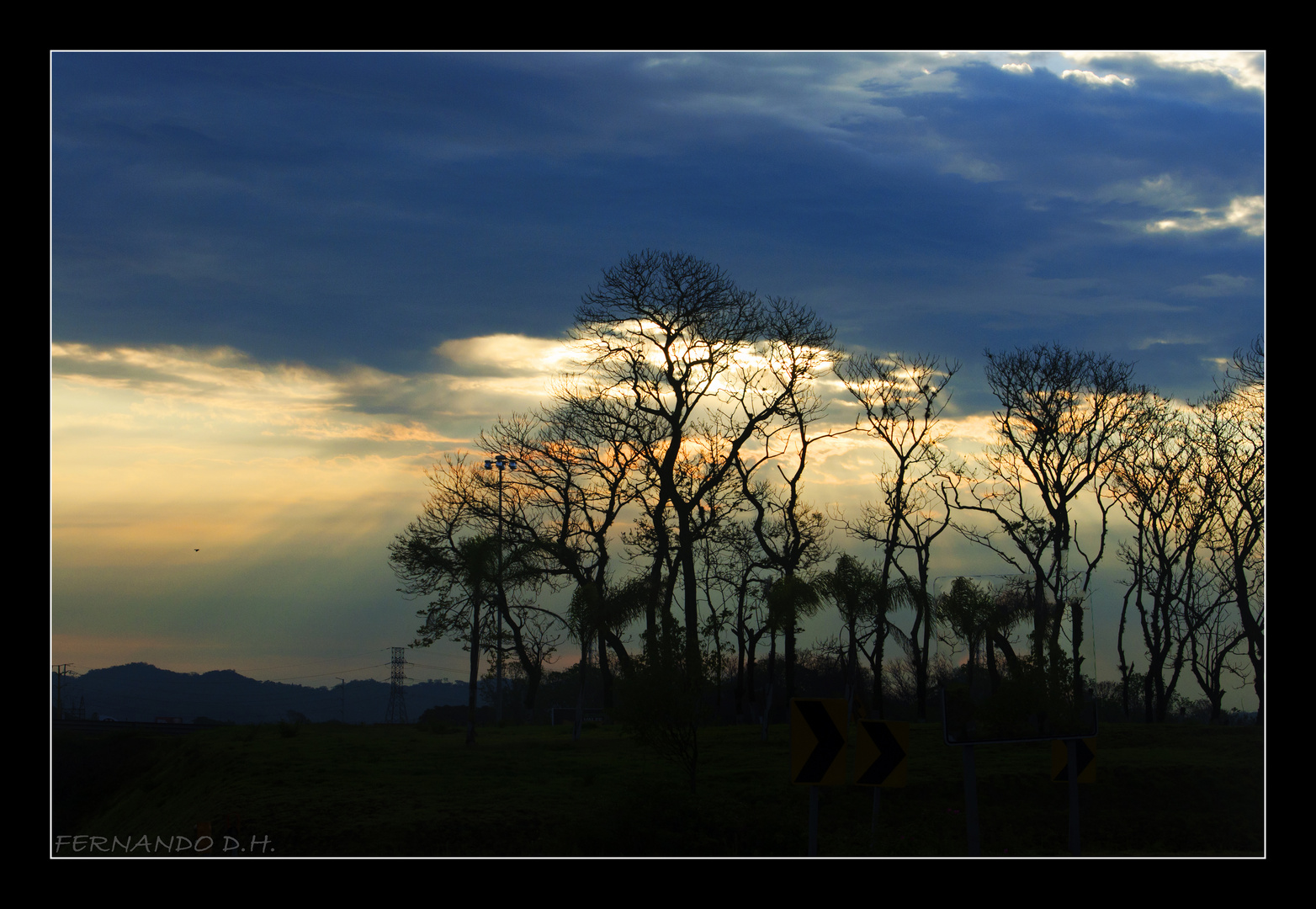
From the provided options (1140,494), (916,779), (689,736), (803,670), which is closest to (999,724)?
(689,736)

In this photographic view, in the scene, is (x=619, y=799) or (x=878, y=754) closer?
(x=878, y=754)

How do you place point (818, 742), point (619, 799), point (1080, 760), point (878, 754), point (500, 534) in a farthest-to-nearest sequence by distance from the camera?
1. point (500, 534)
2. point (619, 799)
3. point (1080, 760)
4. point (878, 754)
5. point (818, 742)

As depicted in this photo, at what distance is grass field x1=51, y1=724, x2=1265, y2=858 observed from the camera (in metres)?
16.4

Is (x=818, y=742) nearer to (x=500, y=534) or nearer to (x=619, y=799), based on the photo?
(x=619, y=799)

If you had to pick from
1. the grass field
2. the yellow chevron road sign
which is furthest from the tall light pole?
the yellow chevron road sign

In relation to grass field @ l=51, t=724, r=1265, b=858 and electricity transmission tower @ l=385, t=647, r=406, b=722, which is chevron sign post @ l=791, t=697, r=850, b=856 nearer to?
grass field @ l=51, t=724, r=1265, b=858

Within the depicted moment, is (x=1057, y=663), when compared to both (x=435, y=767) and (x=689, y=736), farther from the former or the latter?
(x=435, y=767)

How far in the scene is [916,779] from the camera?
2244 cm

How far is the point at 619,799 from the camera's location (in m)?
17.0

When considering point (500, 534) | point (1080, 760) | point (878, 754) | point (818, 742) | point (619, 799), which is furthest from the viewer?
point (500, 534)

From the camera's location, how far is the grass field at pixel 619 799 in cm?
1638

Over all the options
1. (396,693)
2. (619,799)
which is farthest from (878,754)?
(396,693)

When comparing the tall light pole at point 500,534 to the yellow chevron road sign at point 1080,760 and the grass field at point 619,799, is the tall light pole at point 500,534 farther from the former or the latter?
the yellow chevron road sign at point 1080,760

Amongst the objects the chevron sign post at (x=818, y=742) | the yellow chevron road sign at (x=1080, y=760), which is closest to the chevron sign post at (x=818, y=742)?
the chevron sign post at (x=818, y=742)
